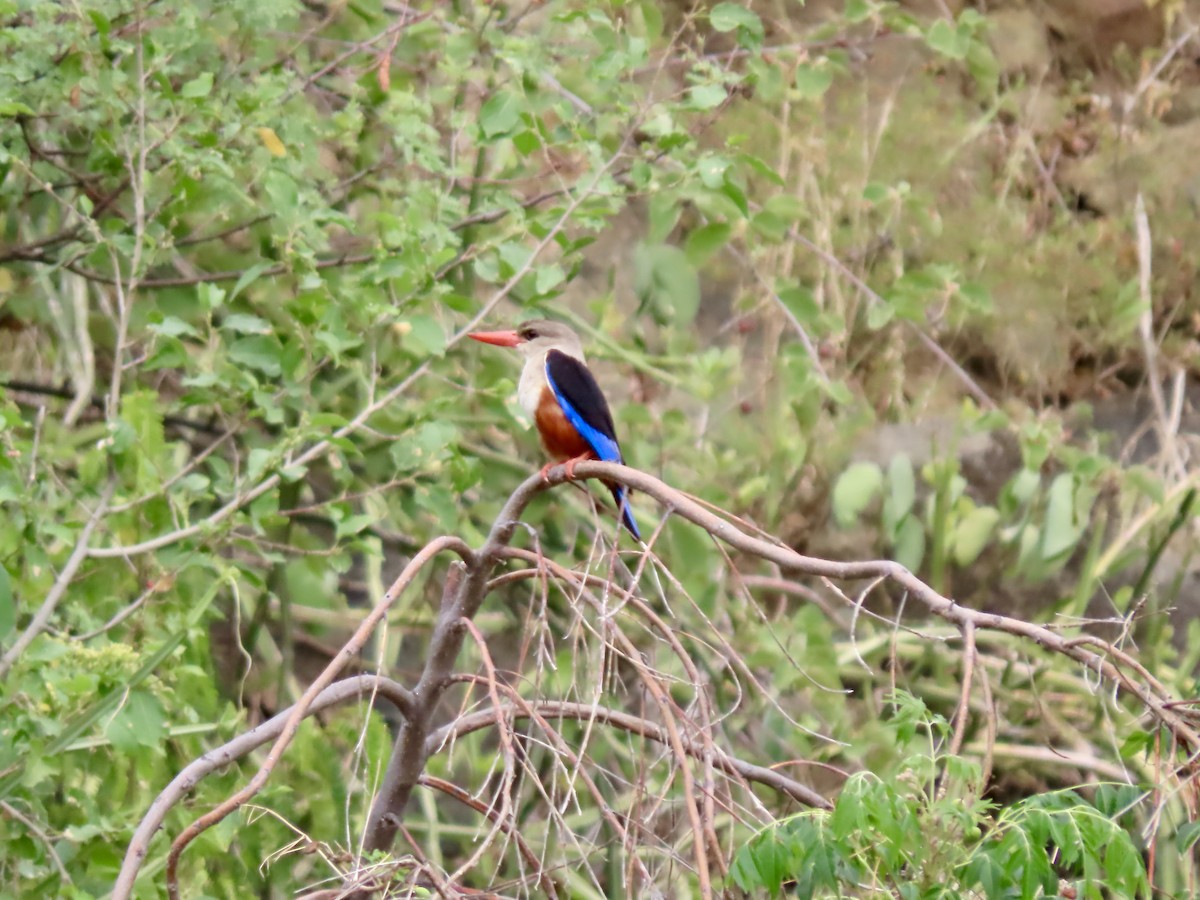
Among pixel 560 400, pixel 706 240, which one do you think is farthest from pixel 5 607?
pixel 706 240

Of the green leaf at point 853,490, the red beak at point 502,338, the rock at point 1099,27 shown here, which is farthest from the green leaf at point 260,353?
the rock at point 1099,27

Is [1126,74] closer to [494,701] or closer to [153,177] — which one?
[153,177]

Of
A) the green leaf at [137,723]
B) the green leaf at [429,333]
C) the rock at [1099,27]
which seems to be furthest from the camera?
the rock at [1099,27]

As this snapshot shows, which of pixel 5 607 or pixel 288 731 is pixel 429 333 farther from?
pixel 288 731

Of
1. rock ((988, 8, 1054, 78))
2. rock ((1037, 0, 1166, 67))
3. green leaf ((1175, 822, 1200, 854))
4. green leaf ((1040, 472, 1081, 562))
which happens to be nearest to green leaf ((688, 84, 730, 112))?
green leaf ((1175, 822, 1200, 854))

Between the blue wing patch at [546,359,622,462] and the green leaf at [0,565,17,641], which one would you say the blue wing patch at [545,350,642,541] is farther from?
the green leaf at [0,565,17,641]

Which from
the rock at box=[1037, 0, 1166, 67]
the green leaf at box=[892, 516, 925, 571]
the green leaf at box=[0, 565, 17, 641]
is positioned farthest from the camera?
the rock at box=[1037, 0, 1166, 67]

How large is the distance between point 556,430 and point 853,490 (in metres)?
1.38

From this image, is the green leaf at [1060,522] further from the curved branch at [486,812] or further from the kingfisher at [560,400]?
the curved branch at [486,812]

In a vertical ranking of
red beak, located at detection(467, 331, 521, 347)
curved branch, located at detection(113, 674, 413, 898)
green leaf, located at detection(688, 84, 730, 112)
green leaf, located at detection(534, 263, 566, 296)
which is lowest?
red beak, located at detection(467, 331, 521, 347)

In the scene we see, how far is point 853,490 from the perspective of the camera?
14.8 feet

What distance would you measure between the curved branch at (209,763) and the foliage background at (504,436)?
9 centimetres

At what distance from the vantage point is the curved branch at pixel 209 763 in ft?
5.69

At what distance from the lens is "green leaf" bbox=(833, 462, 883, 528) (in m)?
4.50
